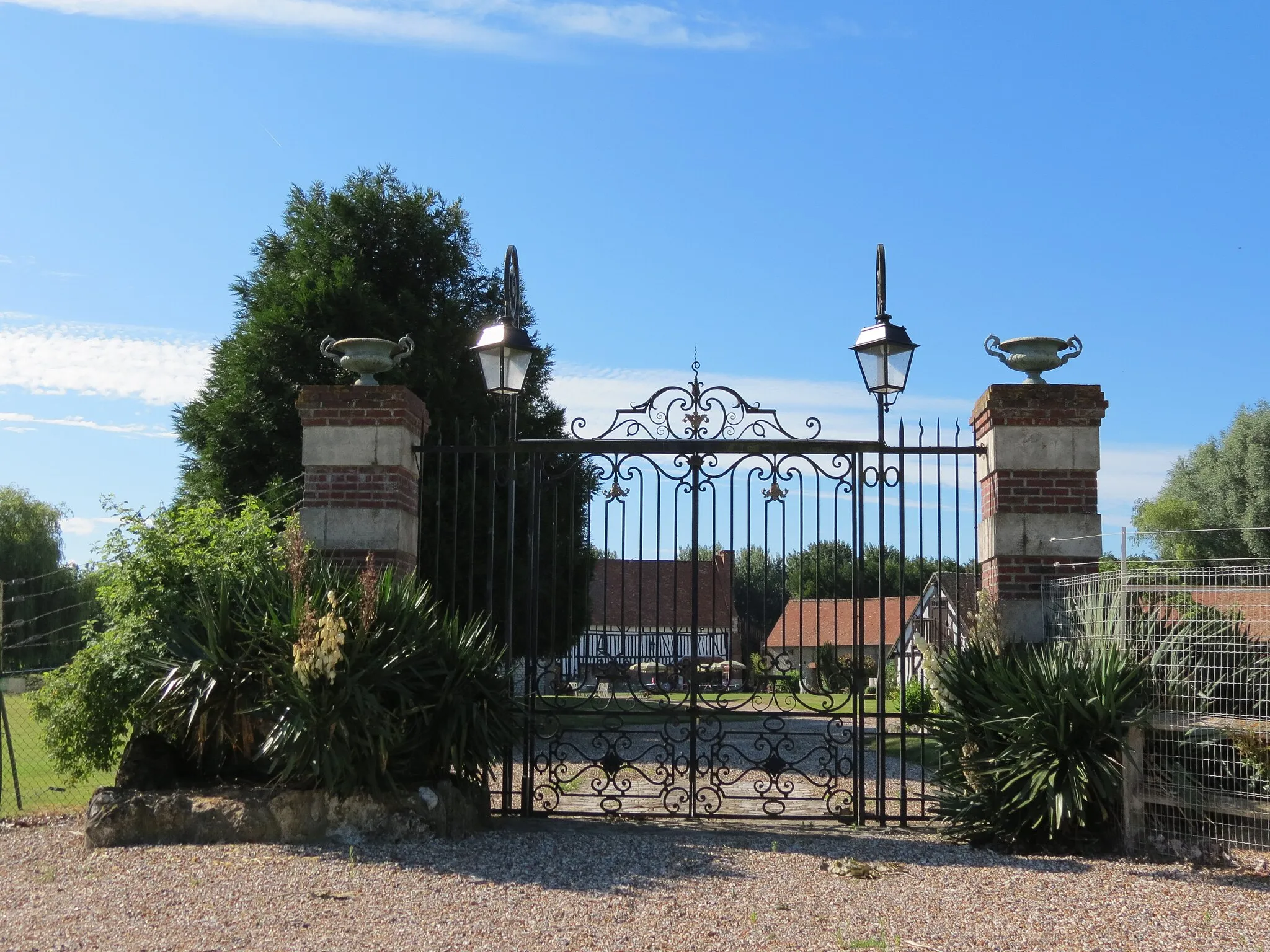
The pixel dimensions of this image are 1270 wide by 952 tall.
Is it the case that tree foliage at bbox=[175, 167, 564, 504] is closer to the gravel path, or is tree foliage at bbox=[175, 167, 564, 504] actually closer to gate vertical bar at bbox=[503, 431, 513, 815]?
gate vertical bar at bbox=[503, 431, 513, 815]

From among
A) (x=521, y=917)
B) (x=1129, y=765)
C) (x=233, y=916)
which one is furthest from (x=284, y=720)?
(x=1129, y=765)

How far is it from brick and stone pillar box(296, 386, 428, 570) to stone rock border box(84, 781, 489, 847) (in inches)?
75.4

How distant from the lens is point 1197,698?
6.20 metres

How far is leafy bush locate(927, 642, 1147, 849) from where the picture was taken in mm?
6281

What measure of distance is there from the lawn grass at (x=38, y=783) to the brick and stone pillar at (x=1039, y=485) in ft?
21.7

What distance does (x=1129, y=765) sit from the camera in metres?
6.33

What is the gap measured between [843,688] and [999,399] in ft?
7.53

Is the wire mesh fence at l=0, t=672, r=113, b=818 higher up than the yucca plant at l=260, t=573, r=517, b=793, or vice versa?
the yucca plant at l=260, t=573, r=517, b=793

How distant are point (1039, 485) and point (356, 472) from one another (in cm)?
475

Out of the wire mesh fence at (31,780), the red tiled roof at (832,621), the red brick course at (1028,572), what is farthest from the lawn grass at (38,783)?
the red tiled roof at (832,621)

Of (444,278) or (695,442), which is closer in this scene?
(695,442)

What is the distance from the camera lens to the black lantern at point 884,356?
7.44 metres

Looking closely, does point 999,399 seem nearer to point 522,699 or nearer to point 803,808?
point 803,808

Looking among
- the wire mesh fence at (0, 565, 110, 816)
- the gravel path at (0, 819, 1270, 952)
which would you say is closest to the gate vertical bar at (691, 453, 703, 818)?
the gravel path at (0, 819, 1270, 952)
